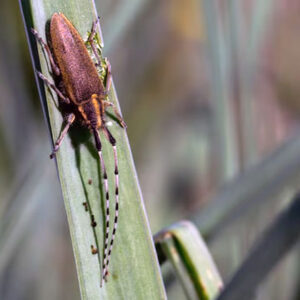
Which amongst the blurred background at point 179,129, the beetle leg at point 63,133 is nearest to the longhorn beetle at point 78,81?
the beetle leg at point 63,133

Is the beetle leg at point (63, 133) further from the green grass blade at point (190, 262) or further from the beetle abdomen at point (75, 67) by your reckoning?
the green grass blade at point (190, 262)

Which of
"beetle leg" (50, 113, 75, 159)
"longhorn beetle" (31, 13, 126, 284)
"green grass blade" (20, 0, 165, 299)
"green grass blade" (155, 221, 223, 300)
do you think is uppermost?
"longhorn beetle" (31, 13, 126, 284)

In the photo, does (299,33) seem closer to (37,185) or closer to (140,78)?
(140,78)

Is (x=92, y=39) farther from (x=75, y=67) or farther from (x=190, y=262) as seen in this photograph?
(x=190, y=262)

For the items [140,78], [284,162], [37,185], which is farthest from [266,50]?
[284,162]

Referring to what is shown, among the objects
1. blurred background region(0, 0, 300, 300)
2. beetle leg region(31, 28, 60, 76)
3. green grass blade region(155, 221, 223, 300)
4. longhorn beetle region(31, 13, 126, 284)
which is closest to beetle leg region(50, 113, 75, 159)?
longhorn beetle region(31, 13, 126, 284)

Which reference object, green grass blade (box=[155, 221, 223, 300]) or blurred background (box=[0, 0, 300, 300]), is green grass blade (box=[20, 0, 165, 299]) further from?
blurred background (box=[0, 0, 300, 300])
